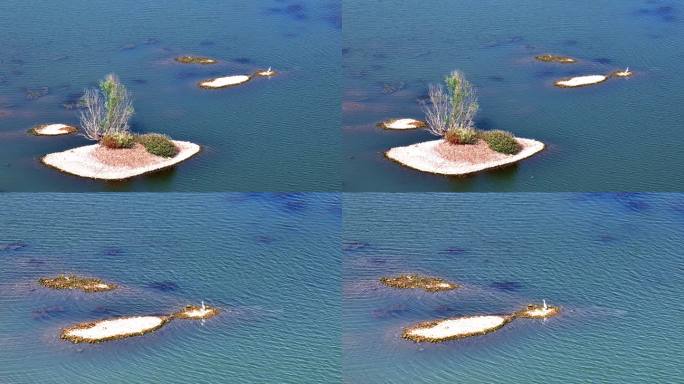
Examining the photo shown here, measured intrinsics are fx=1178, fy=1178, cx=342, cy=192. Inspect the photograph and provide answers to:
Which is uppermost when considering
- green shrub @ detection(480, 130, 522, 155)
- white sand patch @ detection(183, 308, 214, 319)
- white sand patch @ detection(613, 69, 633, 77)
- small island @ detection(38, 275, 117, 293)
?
white sand patch @ detection(613, 69, 633, 77)

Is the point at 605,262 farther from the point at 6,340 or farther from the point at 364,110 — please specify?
the point at 6,340

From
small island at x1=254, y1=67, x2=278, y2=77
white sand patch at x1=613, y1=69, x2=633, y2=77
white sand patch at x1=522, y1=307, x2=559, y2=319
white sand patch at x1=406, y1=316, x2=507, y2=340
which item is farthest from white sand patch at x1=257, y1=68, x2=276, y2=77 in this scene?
white sand patch at x1=522, y1=307, x2=559, y2=319

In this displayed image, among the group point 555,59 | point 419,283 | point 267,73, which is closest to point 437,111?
point 267,73

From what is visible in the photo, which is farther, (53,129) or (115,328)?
(53,129)

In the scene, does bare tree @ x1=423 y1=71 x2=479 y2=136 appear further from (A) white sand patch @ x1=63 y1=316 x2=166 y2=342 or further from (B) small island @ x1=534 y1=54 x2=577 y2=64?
(A) white sand patch @ x1=63 y1=316 x2=166 y2=342

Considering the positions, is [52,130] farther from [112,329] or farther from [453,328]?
[453,328]

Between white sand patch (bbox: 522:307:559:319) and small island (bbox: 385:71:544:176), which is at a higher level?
small island (bbox: 385:71:544:176)
